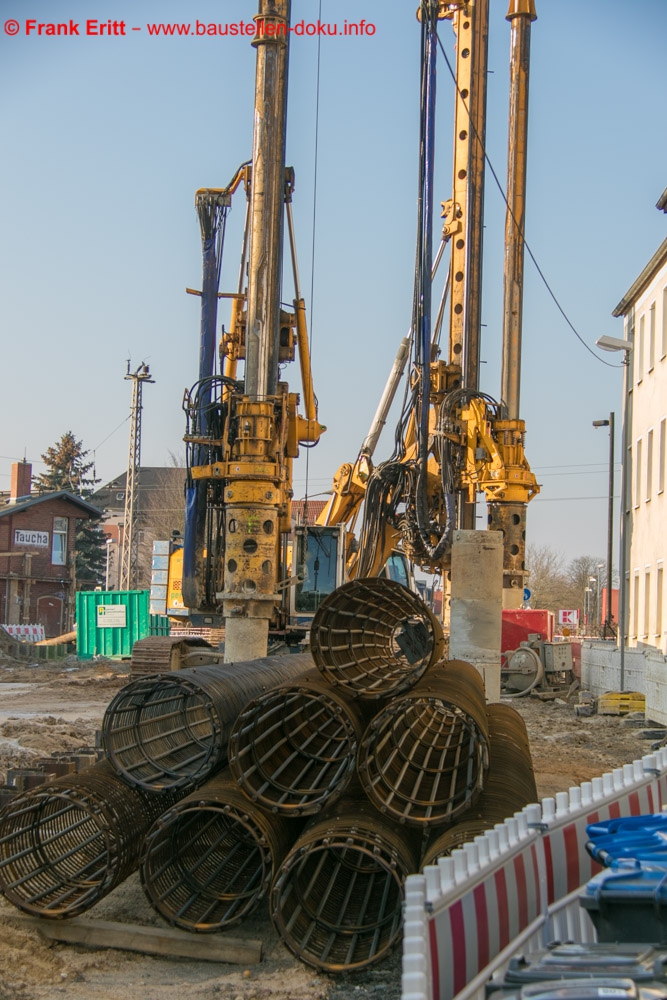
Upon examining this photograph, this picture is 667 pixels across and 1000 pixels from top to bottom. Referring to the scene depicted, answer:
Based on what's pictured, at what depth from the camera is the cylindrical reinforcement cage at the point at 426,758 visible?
287 inches

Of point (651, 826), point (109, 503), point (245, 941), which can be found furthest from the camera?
point (109, 503)

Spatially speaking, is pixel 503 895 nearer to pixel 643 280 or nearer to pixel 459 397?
pixel 459 397

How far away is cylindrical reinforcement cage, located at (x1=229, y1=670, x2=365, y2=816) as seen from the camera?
751 centimetres

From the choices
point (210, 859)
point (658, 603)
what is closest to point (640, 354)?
point (658, 603)

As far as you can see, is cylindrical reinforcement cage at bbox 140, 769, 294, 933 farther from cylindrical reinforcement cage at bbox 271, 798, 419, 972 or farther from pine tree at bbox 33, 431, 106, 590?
pine tree at bbox 33, 431, 106, 590

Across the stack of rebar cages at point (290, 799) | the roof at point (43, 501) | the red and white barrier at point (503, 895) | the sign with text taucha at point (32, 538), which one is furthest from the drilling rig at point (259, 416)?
the sign with text taucha at point (32, 538)

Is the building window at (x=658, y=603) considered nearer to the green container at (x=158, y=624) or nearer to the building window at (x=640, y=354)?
the building window at (x=640, y=354)

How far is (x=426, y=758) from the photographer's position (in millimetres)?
8672

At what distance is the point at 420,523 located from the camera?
758 inches

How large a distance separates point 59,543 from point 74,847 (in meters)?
56.0

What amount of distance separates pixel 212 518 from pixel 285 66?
21.5 feet

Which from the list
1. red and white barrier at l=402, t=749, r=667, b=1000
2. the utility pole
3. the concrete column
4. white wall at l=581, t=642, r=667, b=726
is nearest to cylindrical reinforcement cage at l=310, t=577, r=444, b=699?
red and white barrier at l=402, t=749, r=667, b=1000

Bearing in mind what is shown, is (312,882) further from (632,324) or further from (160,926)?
(632,324)

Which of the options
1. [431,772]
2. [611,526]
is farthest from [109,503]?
[431,772]
